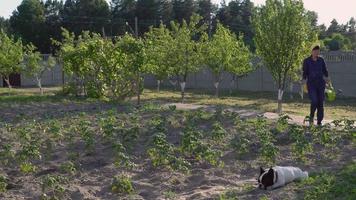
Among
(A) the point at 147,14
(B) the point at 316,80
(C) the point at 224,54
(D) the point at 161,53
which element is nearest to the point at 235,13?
(A) the point at 147,14

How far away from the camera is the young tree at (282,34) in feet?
48.0

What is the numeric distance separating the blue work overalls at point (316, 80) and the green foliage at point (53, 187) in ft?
16.9

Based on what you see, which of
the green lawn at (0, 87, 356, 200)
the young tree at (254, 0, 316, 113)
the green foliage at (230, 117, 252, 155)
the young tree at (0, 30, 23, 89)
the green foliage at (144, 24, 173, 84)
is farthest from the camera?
the young tree at (0, 30, 23, 89)

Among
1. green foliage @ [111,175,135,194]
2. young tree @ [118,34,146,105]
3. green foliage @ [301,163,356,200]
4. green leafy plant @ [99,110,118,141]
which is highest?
young tree @ [118,34,146,105]

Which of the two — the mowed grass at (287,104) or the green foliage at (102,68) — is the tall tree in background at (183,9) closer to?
the mowed grass at (287,104)

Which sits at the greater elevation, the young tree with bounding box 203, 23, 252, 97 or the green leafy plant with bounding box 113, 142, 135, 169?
the young tree with bounding box 203, 23, 252, 97

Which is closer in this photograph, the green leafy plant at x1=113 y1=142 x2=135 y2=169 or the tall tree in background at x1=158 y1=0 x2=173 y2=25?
the green leafy plant at x1=113 y1=142 x2=135 y2=169

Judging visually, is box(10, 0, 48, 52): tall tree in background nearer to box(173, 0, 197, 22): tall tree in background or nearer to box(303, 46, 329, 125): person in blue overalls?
box(173, 0, 197, 22): tall tree in background

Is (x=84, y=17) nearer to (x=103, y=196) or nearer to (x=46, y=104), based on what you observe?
(x=46, y=104)

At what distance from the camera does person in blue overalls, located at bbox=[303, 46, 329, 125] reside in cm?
977

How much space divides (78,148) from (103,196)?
6.88 ft

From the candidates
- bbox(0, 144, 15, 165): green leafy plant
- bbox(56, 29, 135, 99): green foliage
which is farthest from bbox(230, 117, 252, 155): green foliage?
bbox(56, 29, 135, 99): green foliage

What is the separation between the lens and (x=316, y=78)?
9.79m

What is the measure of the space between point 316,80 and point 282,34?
5.10 metres
